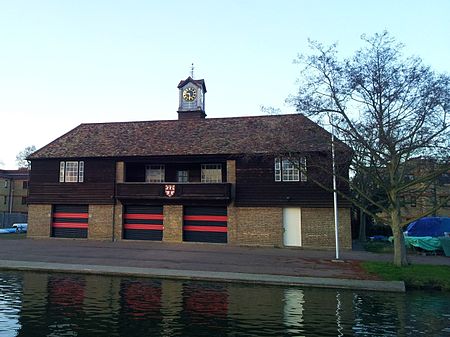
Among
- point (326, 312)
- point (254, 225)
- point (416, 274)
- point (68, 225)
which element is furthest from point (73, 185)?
point (326, 312)

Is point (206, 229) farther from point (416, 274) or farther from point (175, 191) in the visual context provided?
point (416, 274)

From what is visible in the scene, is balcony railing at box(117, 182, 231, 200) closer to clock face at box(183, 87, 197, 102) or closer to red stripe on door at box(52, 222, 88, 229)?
red stripe on door at box(52, 222, 88, 229)

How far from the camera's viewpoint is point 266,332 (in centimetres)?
796

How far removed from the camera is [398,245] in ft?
57.2

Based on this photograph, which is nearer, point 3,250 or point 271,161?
point 3,250

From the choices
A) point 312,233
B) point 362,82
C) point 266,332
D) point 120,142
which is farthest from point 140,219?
point 266,332

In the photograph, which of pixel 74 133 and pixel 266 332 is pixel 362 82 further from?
pixel 74 133

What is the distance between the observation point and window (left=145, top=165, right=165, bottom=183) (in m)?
29.0

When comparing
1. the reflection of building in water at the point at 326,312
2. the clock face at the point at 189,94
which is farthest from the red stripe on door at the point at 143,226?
the reflection of building in water at the point at 326,312

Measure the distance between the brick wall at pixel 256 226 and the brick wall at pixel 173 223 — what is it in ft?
11.5

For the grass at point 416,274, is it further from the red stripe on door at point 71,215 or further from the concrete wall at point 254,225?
the red stripe on door at point 71,215

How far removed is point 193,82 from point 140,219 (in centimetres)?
1354

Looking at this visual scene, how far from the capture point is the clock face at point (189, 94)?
113ft

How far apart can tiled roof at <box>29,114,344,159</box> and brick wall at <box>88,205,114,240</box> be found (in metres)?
3.90
